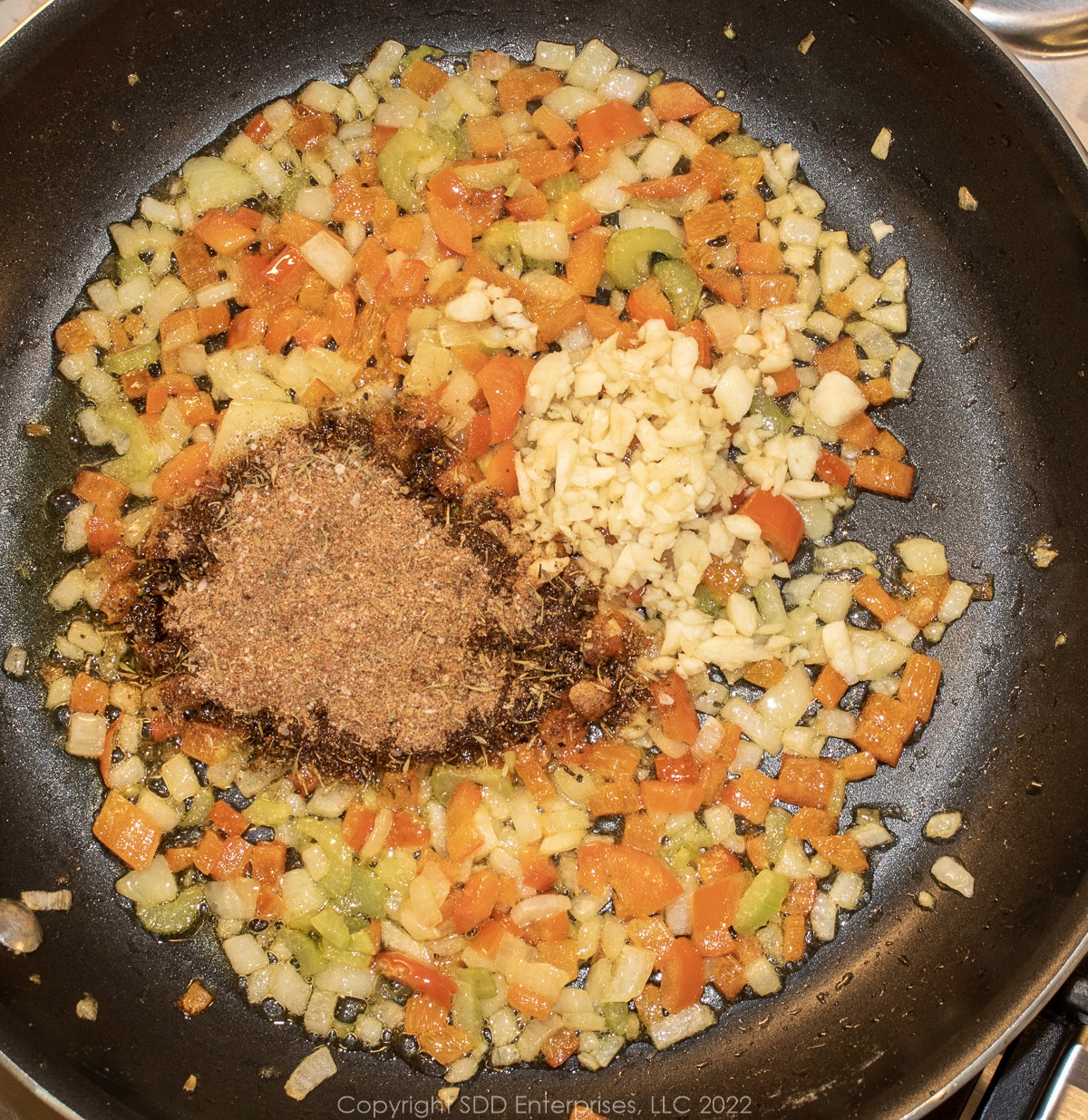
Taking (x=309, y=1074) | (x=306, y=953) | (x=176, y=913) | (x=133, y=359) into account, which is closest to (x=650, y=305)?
(x=133, y=359)

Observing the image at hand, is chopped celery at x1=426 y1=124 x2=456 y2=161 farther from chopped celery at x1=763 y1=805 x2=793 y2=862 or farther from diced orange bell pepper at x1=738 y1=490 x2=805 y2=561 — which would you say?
chopped celery at x1=763 y1=805 x2=793 y2=862

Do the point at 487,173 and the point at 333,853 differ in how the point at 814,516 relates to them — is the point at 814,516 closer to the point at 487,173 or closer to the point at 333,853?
the point at 487,173

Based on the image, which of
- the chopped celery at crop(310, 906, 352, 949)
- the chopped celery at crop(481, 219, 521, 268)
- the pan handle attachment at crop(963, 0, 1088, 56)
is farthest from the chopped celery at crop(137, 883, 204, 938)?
the pan handle attachment at crop(963, 0, 1088, 56)

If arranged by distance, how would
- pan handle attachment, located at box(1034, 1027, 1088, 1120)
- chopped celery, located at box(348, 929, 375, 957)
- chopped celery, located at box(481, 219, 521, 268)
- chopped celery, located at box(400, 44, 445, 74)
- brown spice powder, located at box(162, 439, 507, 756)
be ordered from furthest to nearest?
chopped celery, located at box(400, 44, 445, 74) → chopped celery, located at box(481, 219, 521, 268) → chopped celery, located at box(348, 929, 375, 957) → brown spice powder, located at box(162, 439, 507, 756) → pan handle attachment, located at box(1034, 1027, 1088, 1120)

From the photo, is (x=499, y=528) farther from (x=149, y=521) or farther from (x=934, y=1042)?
(x=934, y=1042)

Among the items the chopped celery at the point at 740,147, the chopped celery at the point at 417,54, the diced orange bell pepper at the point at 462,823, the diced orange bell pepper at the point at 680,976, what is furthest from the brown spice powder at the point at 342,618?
the chopped celery at the point at 740,147

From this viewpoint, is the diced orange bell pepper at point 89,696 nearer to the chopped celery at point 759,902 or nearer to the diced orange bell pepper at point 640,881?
the diced orange bell pepper at point 640,881

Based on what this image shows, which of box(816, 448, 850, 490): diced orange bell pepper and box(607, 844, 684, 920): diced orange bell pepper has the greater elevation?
box(816, 448, 850, 490): diced orange bell pepper

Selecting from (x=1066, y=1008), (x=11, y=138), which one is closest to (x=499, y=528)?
(x=11, y=138)
